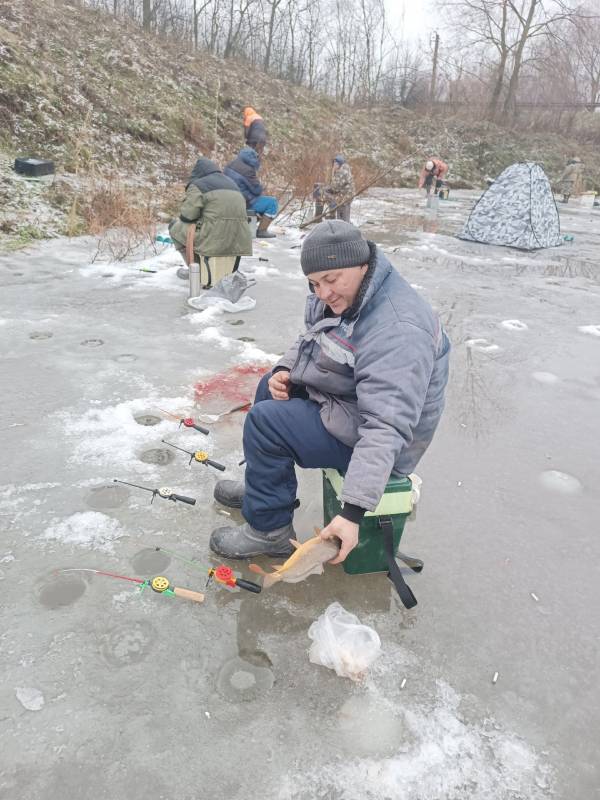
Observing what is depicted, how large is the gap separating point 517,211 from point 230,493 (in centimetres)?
920

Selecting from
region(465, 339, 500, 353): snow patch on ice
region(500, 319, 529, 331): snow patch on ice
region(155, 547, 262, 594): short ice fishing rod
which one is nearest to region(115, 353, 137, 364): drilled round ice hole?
region(155, 547, 262, 594): short ice fishing rod

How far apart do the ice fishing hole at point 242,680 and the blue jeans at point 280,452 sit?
0.54 metres

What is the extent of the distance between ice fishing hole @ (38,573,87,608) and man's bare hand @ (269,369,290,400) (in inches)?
39.8

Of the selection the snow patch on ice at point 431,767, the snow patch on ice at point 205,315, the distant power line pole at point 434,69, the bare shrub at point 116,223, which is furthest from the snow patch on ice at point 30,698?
the distant power line pole at point 434,69

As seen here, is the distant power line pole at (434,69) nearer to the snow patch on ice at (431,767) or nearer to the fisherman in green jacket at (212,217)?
the fisherman in green jacket at (212,217)

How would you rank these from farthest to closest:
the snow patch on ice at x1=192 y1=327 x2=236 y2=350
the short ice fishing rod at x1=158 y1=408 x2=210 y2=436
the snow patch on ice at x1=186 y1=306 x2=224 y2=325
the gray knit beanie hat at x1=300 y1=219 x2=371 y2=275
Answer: the snow patch on ice at x1=186 y1=306 x2=224 y2=325
the snow patch on ice at x1=192 y1=327 x2=236 y2=350
the short ice fishing rod at x1=158 y1=408 x2=210 y2=436
the gray knit beanie hat at x1=300 y1=219 x2=371 y2=275

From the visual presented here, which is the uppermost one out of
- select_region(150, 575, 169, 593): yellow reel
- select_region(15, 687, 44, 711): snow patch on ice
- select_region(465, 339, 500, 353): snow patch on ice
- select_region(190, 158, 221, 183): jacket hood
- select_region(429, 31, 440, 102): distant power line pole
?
select_region(429, 31, 440, 102): distant power line pole

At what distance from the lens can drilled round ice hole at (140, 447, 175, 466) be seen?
283 cm

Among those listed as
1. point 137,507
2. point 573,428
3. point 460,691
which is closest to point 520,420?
point 573,428

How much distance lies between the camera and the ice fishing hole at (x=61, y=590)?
1962 mm

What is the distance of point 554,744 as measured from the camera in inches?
62.7

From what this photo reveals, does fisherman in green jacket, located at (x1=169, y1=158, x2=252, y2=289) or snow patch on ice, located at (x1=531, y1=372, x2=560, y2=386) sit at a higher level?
fisherman in green jacket, located at (x1=169, y1=158, x2=252, y2=289)

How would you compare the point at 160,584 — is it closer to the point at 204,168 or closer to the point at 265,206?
the point at 204,168

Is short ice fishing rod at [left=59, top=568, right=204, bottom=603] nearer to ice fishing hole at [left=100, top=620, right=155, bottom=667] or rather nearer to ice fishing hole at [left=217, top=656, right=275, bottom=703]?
ice fishing hole at [left=100, top=620, right=155, bottom=667]
